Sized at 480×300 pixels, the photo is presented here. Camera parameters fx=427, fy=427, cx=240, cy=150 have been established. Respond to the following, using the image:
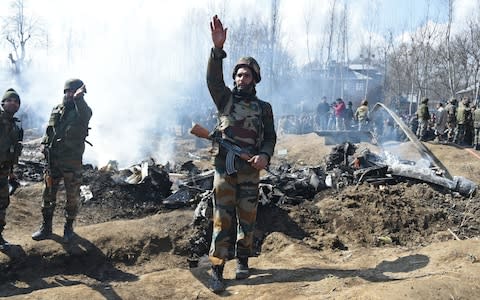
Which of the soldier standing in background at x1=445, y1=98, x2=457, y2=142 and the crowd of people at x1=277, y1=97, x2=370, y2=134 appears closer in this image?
Result: the soldier standing in background at x1=445, y1=98, x2=457, y2=142

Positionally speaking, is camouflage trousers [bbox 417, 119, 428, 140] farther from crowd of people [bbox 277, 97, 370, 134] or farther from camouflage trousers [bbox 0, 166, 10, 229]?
camouflage trousers [bbox 0, 166, 10, 229]

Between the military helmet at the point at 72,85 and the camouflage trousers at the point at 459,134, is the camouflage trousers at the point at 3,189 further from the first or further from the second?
the camouflage trousers at the point at 459,134

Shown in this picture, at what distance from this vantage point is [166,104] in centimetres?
2792

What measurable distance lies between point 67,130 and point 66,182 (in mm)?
637

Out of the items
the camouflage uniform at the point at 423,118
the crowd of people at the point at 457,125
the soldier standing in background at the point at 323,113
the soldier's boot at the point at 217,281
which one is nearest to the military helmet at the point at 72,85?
the soldier's boot at the point at 217,281

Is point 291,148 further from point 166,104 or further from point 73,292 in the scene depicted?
point 73,292

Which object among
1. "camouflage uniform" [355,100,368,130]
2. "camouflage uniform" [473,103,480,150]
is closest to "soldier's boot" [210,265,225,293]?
"camouflage uniform" [473,103,480,150]

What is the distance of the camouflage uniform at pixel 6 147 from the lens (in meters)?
4.91

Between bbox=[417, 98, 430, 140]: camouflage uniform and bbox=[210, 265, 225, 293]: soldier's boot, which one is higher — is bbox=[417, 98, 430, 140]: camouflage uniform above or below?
above

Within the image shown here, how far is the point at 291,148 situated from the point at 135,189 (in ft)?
34.7

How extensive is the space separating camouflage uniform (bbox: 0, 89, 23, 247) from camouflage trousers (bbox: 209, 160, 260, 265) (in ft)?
8.66

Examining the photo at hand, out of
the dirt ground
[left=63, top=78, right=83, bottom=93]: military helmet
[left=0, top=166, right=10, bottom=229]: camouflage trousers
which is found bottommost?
the dirt ground

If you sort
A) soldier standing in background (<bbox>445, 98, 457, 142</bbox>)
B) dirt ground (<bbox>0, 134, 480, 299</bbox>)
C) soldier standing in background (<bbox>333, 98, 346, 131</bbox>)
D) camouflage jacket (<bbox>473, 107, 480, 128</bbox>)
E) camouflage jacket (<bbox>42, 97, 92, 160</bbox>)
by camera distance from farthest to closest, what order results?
soldier standing in background (<bbox>333, 98, 346, 131</bbox>)
soldier standing in background (<bbox>445, 98, 457, 142</bbox>)
camouflage jacket (<bbox>473, 107, 480, 128</bbox>)
camouflage jacket (<bbox>42, 97, 92, 160</bbox>)
dirt ground (<bbox>0, 134, 480, 299</bbox>)

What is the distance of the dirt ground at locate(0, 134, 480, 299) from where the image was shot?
12.4 feet
